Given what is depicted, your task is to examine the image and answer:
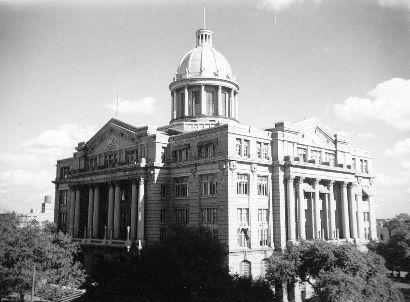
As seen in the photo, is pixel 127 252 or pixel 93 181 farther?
pixel 93 181

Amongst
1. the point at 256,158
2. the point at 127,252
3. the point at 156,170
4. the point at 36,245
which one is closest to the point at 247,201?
the point at 256,158

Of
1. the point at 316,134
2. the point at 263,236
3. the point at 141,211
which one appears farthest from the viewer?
the point at 316,134

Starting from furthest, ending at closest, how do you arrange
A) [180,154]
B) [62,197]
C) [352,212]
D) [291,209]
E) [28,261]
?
[62,197], [352,212], [180,154], [291,209], [28,261]

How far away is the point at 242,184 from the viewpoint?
59.7m

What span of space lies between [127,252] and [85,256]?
11.7m

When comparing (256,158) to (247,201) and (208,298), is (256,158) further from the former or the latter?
(208,298)

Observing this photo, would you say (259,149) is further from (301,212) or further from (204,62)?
(204,62)

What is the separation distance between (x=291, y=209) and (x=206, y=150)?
1485 centimetres

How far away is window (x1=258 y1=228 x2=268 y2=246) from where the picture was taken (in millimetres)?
60562

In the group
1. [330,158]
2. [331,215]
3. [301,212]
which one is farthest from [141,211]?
[330,158]

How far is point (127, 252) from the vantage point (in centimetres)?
6316

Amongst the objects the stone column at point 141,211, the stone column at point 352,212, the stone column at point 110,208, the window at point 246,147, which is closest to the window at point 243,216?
the window at point 246,147

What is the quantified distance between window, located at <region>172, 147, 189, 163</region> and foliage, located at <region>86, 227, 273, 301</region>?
17.0 meters

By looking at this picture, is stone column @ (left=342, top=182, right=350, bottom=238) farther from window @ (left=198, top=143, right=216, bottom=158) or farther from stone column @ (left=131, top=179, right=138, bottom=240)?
stone column @ (left=131, top=179, right=138, bottom=240)
